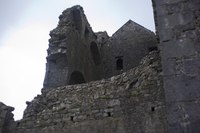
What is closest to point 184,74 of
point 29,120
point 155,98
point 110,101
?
point 155,98

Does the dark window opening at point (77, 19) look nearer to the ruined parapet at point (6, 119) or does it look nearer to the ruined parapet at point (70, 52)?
the ruined parapet at point (70, 52)

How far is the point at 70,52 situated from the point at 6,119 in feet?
12.0

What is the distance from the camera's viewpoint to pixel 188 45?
18.1 ft

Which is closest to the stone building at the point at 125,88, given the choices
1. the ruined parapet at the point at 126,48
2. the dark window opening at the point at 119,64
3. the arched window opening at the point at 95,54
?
the arched window opening at the point at 95,54

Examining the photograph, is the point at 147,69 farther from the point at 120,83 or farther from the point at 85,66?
the point at 85,66

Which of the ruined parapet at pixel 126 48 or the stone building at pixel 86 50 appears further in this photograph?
the ruined parapet at pixel 126 48

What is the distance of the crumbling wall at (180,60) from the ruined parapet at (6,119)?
5.24 m

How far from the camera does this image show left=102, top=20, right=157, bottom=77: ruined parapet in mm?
15820

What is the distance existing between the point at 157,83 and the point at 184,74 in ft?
7.98

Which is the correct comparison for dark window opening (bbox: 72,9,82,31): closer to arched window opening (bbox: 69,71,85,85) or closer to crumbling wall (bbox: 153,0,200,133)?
arched window opening (bbox: 69,71,85,85)

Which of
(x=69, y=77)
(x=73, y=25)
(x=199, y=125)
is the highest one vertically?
(x=73, y=25)

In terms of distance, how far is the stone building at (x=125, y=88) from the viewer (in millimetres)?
5262

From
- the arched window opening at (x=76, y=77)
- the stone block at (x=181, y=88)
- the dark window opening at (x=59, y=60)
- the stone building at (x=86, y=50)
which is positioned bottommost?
the stone block at (x=181, y=88)

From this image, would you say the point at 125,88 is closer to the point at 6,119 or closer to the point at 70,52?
the point at 6,119
